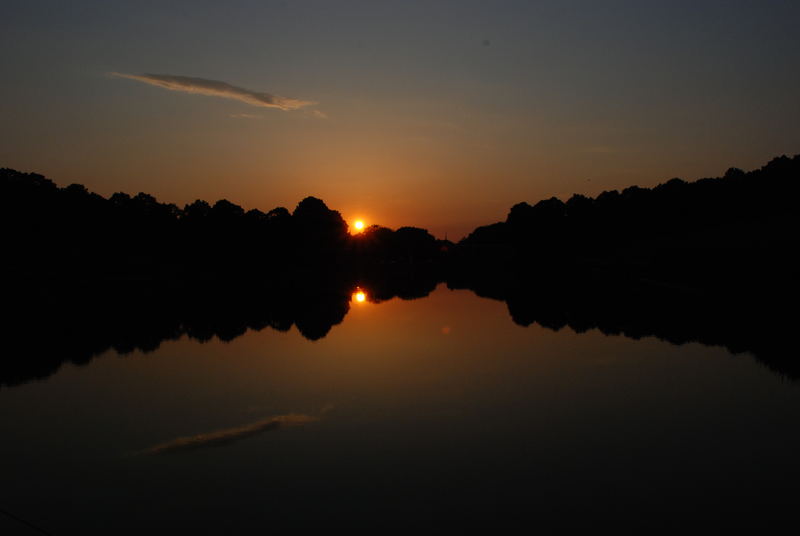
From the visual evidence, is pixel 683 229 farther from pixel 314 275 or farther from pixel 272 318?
pixel 272 318

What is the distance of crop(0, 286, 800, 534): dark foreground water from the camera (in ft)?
36.5

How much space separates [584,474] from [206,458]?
863cm

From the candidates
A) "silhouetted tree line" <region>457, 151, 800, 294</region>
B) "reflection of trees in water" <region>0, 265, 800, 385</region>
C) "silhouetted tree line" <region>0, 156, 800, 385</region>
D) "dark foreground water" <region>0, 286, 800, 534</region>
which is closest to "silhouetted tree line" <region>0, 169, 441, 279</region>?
"silhouetted tree line" <region>0, 156, 800, 385</region>

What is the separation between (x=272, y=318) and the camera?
4141 cm

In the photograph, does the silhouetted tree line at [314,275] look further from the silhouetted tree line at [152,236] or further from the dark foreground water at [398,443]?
the dark foreground water at [398,443]

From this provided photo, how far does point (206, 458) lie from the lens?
14.0 m

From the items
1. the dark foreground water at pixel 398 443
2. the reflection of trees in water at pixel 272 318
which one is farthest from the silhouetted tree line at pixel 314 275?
the dark foreground water at pixel 398 443

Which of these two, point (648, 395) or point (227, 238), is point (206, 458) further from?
point (227, 238)

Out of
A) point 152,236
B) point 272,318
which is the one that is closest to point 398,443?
point 272,318

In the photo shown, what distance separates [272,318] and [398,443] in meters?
28.0

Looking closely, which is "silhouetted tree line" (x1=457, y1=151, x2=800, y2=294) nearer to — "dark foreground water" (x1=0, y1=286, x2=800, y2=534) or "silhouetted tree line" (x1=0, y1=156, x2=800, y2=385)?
"silhouetted tree line" (x1=0, y1=156, x2=800, y2=385)

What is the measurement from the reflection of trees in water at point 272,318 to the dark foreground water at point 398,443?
316cm

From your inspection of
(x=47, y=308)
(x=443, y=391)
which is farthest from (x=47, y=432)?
Answer: (x=47, y=308)

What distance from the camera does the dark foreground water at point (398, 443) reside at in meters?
11.1
